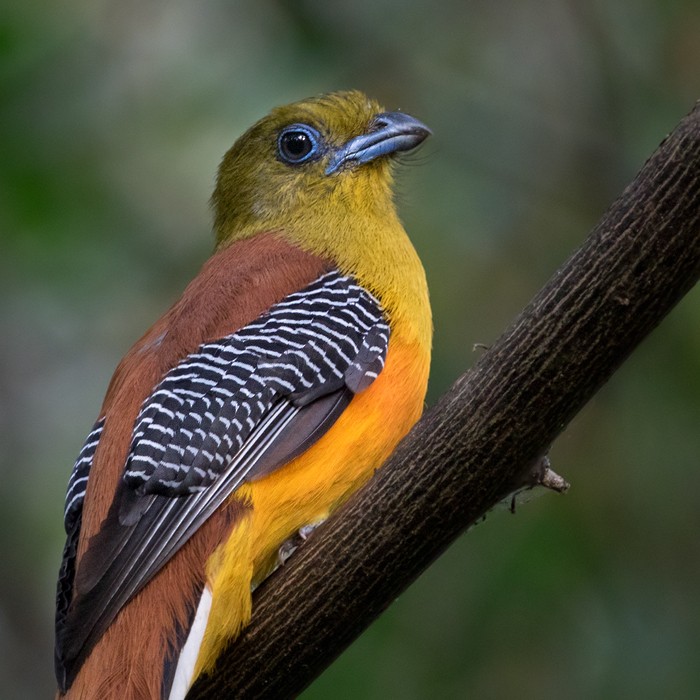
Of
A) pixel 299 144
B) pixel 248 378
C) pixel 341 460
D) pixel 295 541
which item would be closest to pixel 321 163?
pixel 299 144

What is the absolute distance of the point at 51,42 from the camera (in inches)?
224

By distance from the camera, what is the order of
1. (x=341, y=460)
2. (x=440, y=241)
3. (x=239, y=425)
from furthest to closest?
(x=440, y=241), (x=341, y=460), (x=239, y=425)

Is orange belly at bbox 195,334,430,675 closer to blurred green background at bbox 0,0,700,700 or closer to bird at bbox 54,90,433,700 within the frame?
bird at bbox 54,90,433,700

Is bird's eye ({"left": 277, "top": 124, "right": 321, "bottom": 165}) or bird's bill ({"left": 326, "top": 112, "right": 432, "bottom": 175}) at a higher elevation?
bird's bill ({"left": 326, "top": 112, "right": 432, "bottom": 175})

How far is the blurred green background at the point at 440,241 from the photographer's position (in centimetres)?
541

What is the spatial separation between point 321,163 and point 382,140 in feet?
1.02

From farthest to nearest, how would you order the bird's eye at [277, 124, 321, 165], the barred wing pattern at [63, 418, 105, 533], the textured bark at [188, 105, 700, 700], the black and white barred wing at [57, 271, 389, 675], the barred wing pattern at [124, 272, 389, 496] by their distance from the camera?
the bird's eye at [277, 124, 321, 165] → the barred wing pattern at [63, 418, 105, 533] → the barred wing pattern at [124, 272, 389, 496] → the black and white barred wing at [57, 271, 389, 675] → the textured bark at [188, 105, 700, 700]

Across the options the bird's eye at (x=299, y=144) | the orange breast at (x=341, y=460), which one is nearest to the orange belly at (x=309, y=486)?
the orange breast at (x=341, y=460)

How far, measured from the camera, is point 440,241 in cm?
638

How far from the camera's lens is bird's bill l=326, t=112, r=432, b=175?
5.66 m

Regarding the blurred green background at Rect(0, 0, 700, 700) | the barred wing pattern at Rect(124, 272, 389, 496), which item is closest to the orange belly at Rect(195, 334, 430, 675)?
the barred wing pattern at Rect(124, 272, 389, 496)

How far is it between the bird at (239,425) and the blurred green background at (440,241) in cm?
67

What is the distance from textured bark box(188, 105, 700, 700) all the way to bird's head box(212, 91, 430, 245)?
1880mm

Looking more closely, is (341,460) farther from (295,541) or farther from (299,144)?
(299,144)
